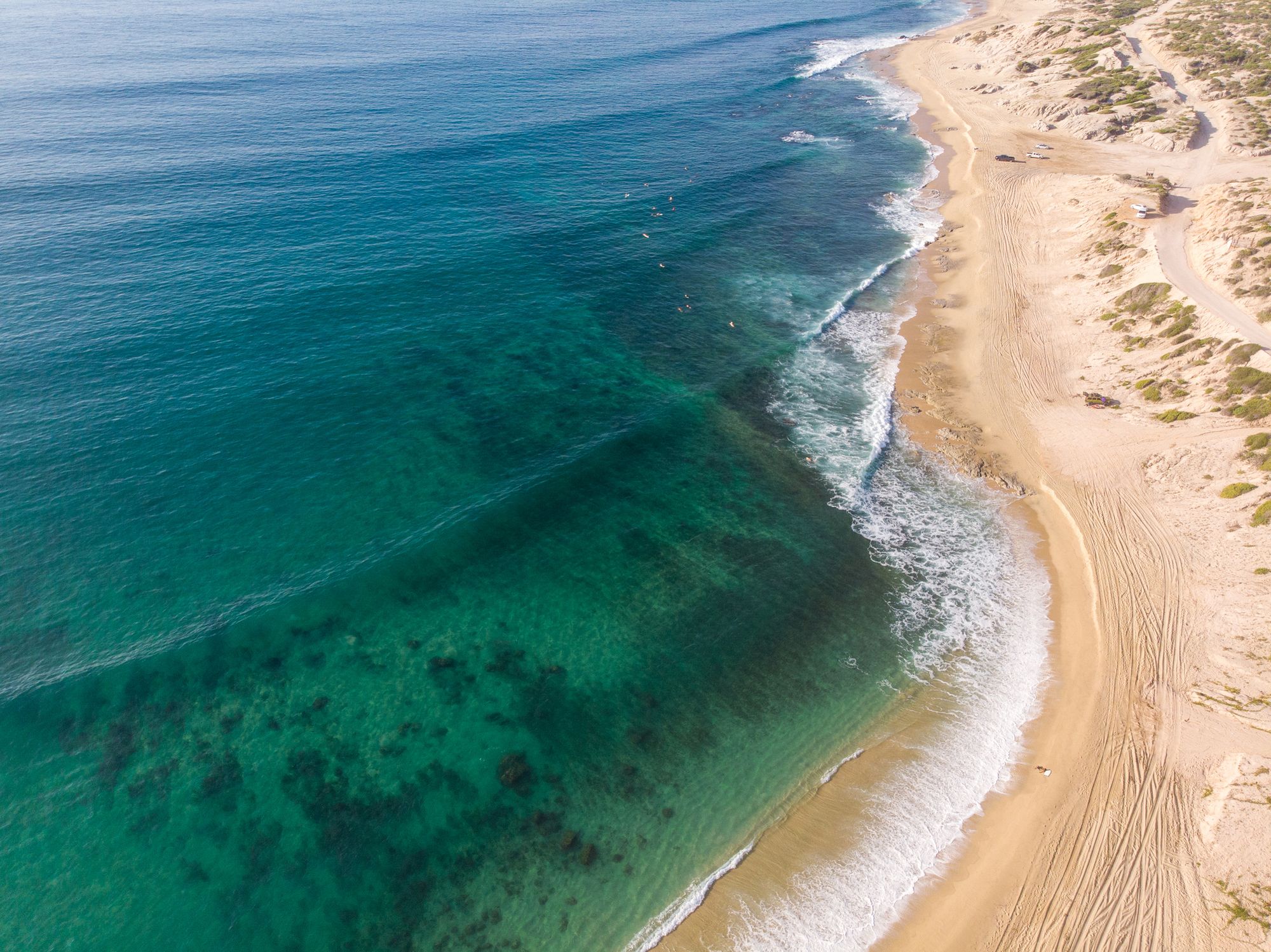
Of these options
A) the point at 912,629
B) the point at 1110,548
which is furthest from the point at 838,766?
the point at 1110,548

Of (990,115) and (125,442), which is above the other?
(990,115)

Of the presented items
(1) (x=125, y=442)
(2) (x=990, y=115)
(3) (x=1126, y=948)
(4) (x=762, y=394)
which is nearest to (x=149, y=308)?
(1) (x=125, y=442)

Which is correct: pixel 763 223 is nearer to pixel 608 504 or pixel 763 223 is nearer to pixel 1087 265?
pixel 1087 265

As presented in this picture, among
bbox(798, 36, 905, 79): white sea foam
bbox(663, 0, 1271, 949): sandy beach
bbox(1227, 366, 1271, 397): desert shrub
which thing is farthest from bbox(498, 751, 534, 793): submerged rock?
bbox(798, 36, 905, 79): white sea foam

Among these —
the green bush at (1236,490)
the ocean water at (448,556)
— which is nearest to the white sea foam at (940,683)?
the ocean water at (448,556)

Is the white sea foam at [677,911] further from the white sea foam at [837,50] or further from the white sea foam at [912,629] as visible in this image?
the white sea foam at [837,50]

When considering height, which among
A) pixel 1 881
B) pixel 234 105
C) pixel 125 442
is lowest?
pixel 1 881

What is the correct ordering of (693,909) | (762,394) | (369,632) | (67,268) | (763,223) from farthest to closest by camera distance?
(763,223) → (67,268) → (762,394) → (369,632) → (693,909)

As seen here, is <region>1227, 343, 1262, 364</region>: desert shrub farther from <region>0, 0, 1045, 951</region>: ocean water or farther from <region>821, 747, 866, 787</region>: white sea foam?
<region>821, 747, 866, 787</region>: white sea foam
